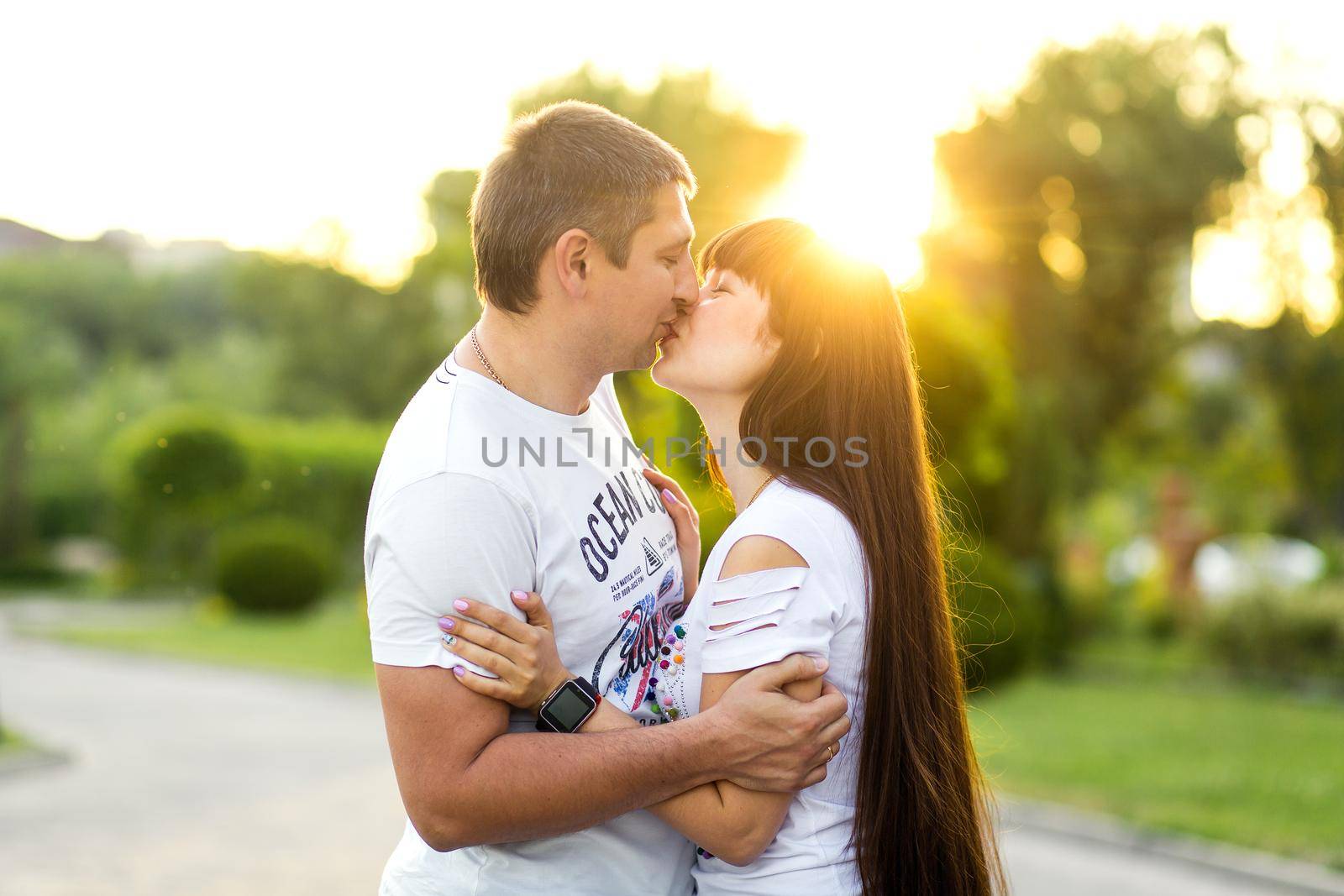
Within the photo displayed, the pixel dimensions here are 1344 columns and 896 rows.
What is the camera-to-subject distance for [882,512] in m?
2.25

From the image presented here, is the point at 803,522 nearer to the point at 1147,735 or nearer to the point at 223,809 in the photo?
the point at 223,809

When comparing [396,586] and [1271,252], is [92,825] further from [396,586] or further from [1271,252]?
[1271,252]

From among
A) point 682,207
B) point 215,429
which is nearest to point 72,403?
point 215,429

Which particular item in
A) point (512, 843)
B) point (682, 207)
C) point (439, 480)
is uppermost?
point (682, 207)

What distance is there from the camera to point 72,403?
24469mm

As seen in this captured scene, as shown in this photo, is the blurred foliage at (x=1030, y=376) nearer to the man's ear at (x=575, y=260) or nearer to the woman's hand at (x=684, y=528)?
the woman's hand at (x=684, y=528)

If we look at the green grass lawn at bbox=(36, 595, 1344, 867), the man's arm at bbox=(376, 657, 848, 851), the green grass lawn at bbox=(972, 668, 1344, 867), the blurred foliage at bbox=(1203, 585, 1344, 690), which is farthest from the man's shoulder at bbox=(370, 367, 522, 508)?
the blurred foliage at bbox=(1203, 585, 1344, 690)

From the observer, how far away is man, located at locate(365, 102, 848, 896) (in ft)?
6.29

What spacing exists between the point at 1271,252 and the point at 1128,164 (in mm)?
2734

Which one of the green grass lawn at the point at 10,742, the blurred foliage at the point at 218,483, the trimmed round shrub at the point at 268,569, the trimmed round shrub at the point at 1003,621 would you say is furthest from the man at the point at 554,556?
the trimmed round shrub at the point at 268,569

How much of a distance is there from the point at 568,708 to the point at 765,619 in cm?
37

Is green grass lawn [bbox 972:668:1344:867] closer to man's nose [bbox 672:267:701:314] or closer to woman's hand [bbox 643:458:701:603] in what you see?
woman's hand [bbox 643:458:701:603]

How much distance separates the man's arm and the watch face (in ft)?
0.12

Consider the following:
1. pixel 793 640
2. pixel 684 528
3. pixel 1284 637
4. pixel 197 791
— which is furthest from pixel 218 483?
pixel 793 640
